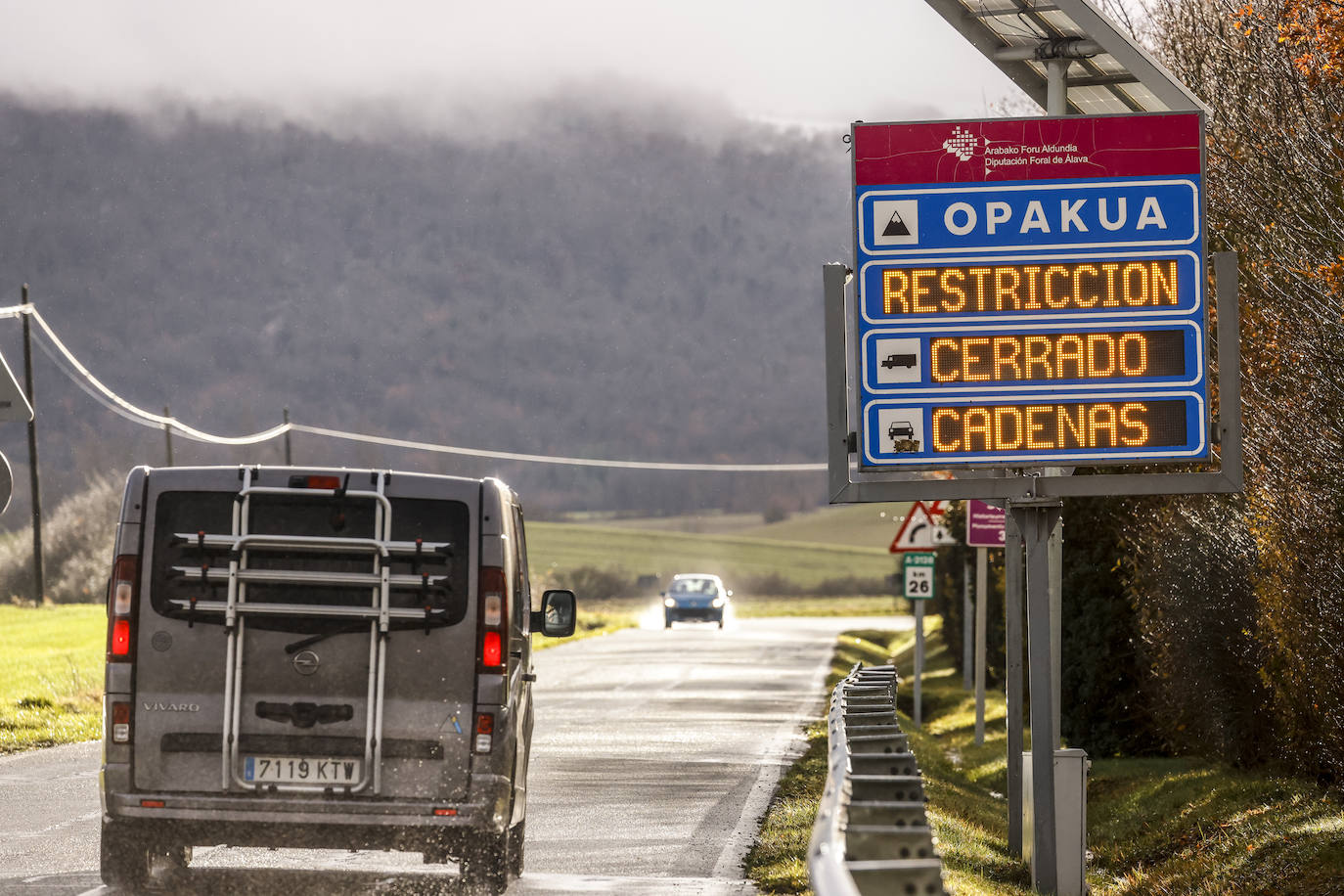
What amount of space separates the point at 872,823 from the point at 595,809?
7.28 metres

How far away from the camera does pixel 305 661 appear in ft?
28.6

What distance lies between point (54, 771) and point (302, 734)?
26.2ft

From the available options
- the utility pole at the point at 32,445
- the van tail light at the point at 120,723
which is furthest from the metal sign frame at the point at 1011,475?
the utility pole at the point at 32,445

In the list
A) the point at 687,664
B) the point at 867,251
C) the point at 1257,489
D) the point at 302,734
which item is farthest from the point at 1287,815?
the point at 687,664

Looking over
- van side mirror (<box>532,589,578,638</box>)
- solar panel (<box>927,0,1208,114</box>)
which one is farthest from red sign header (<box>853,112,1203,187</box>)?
van side mirror (<box>532,589,578,638</box>)

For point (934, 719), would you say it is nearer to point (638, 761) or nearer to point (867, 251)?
point (638, 761)

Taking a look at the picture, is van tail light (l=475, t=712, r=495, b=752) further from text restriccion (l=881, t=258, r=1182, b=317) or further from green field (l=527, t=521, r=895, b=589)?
green field (l=527, t=521, r=895, b=589)

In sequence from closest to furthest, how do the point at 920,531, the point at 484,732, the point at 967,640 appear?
the point at 484,732
the point at 920,531
the point at 967,640

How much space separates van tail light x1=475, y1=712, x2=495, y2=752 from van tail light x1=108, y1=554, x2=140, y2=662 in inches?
65.5

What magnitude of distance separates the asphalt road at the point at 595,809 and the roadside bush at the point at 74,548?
5974 cm

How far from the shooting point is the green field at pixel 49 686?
19688mm

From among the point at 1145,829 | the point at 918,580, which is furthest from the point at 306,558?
the point at 918,580

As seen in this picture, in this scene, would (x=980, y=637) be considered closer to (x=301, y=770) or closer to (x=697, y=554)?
(x=301, y=770)

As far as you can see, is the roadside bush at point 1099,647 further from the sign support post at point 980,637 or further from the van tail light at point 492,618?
the van tail light at point 492,618
